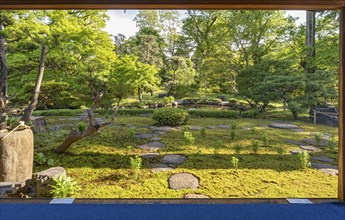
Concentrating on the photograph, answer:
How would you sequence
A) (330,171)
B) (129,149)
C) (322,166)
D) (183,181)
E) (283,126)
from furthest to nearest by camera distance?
1. (283,126)
2. (129,149)
3. (322,166)
4. (330,171)
5. (183,181)

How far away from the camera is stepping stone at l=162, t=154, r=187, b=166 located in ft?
11.4

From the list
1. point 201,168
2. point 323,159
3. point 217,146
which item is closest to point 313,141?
point 323,159

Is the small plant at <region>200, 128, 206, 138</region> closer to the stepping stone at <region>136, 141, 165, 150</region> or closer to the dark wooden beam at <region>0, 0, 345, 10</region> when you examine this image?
the stepping stone at <region>136, 141, 165, 150</region>

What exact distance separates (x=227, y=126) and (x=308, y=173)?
236 cm

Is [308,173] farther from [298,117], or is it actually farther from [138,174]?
[298,117]

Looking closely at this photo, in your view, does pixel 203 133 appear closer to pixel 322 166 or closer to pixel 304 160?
pixel 304 160

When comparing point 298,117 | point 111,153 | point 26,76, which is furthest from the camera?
point 298,117

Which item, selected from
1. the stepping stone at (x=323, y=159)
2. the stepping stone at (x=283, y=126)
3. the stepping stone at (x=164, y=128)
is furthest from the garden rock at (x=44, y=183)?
the stepping stone at (x=283, y=126)

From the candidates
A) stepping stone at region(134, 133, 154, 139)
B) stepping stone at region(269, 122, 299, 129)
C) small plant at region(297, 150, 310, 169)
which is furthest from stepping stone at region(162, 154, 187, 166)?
stepping stone at region(269, 122, 299, 129)

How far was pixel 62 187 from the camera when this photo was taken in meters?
2.55
